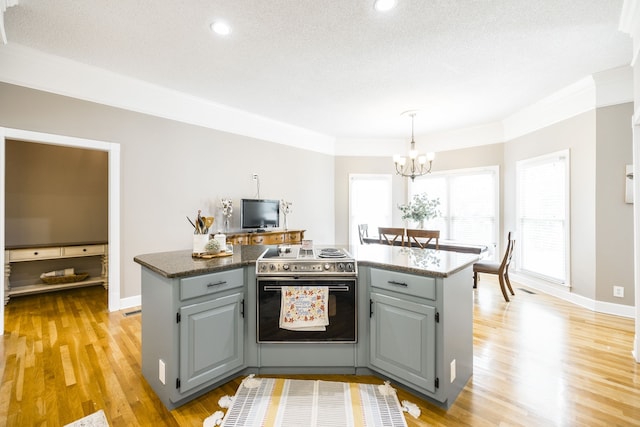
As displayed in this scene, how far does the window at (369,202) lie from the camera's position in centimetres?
625

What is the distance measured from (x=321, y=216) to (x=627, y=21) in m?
4.83

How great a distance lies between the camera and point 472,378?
211 cm

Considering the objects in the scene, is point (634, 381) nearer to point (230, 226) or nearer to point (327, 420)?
point (327, 420)

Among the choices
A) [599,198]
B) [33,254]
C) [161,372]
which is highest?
[599,198]

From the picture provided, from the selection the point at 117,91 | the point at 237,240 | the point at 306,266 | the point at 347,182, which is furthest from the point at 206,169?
the point at 347,182

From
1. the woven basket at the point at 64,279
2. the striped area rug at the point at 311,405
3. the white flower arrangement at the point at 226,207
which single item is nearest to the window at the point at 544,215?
the striped area rug at the point at 311,405

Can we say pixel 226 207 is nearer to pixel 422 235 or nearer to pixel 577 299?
pixel 422 235

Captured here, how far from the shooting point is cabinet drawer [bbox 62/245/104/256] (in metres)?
4.05

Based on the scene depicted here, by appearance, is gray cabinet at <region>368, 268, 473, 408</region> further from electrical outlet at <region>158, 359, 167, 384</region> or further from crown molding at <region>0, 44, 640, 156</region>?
crown molding at <region>0, 44, 640, 156</region>

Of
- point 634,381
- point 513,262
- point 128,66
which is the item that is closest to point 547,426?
point 634,381

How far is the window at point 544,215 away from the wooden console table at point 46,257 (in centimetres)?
672

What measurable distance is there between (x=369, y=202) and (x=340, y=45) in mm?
3958

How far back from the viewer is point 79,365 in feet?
7.43

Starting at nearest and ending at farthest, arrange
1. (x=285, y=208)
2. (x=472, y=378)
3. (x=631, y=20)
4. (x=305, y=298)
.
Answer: (x=305, y=298), (x=472, y=378), (x=631, y=20), (x=285, y=208)
